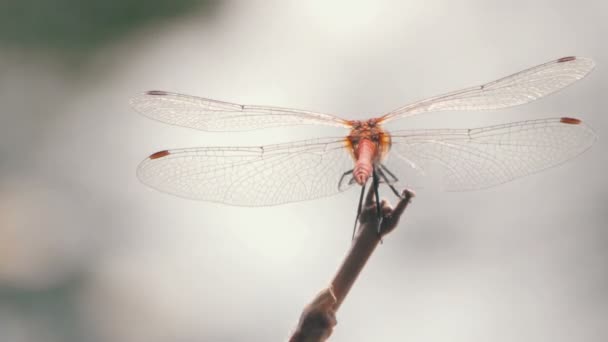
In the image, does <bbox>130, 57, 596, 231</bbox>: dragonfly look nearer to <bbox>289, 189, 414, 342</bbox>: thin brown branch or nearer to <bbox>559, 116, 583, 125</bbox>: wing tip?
<bbox>559, 116, 583, 125</bbox>: wing tip

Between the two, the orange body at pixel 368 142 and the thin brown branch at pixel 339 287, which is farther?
the orange body at pixel 368 142

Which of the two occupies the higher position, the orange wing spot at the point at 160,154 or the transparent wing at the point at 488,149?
the transparent wing at the point at 488,149

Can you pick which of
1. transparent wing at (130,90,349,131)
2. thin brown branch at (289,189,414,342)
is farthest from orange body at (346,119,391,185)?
thin brown branch at (289,189,414,342)

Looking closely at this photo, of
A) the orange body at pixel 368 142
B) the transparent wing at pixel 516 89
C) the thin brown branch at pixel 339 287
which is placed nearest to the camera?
the thin brown branch at pixel 339 287

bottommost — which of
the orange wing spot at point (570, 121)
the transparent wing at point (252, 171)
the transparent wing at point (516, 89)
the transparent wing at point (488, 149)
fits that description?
the transparent wing at point (252, 171)

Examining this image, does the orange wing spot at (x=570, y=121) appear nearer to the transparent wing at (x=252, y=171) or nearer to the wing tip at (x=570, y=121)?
the wing tip at (x=570, y=121)

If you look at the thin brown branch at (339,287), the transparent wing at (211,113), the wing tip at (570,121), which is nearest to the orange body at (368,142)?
the transparent wing at (211,113)

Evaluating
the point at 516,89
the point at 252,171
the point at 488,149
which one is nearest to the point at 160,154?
the point at 252,171

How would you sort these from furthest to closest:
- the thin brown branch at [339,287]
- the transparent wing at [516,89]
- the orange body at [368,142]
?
1. the transparent wing at [516,89]
2. the orange body at [368,142]
3. the thin brown branch at [339,287]
